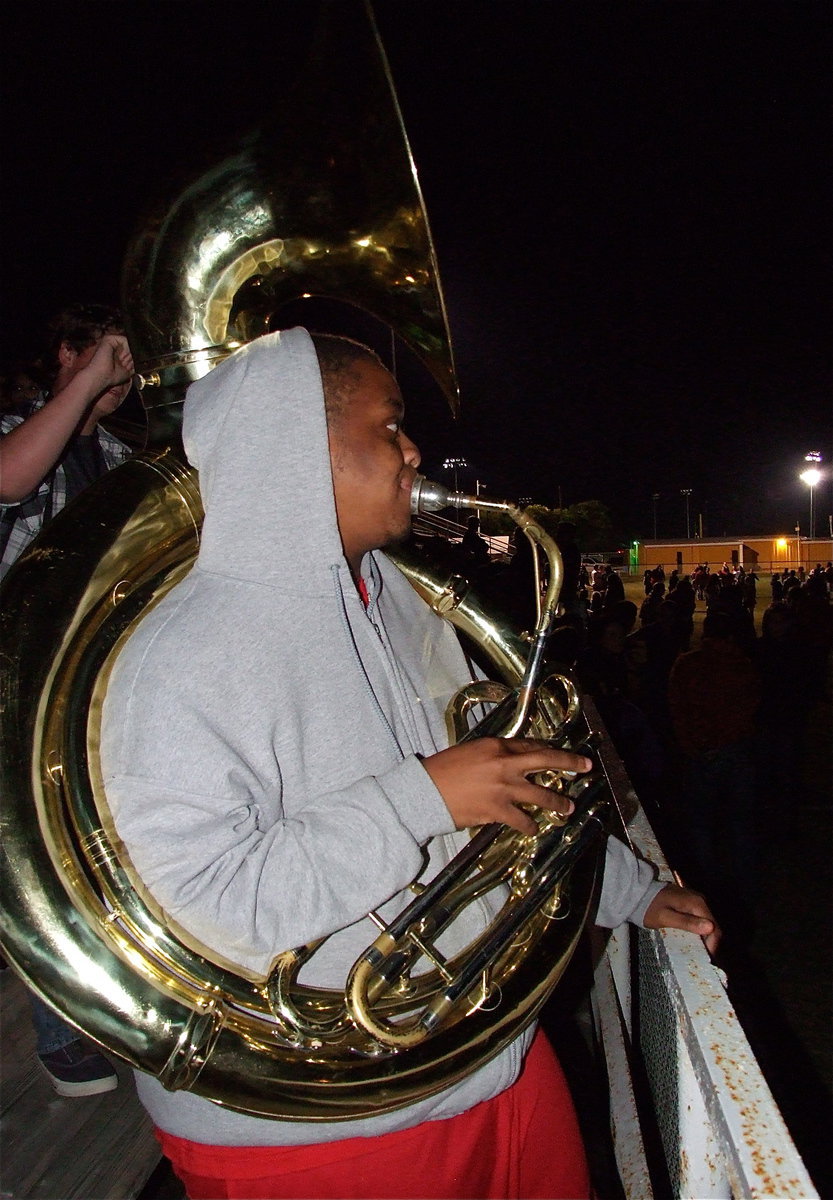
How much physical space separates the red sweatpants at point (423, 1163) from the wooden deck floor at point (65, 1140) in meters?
0.74

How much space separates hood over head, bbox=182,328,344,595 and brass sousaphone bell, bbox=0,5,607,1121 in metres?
0.29

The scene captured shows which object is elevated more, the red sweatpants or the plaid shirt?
the plaid shirt

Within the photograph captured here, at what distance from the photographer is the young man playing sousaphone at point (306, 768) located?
1.12 meters

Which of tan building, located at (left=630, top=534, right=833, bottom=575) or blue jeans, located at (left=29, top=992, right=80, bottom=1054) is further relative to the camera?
tan building, located at (left=630, top=534, right=833, bottom=575)

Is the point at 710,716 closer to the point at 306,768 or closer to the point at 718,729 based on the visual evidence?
the point at 718,729

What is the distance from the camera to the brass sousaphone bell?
125cm

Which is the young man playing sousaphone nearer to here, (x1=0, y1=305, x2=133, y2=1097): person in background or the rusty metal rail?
the rusty metal rail

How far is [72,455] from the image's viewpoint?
2.02m

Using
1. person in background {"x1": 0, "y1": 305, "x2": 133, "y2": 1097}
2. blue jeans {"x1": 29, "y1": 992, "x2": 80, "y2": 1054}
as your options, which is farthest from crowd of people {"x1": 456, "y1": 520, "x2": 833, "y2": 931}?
blue jeans {"x1": 29, "y1": 992, "x2": 80, "y2": 1054}

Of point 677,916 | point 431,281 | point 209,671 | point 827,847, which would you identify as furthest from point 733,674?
point 209,671

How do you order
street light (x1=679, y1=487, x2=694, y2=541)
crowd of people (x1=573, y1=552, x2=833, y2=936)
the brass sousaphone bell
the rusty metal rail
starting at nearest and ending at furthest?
1. the rusty metal rail
2. the brass sousaphone bell
3. crowd of people (x1=573, y1=552, x2=833, y2=936)
4. street light (x1=679, y1=487, x2=694, y2=541)

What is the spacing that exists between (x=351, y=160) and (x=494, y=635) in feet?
4.06

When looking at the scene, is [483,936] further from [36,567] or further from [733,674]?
[733,674]

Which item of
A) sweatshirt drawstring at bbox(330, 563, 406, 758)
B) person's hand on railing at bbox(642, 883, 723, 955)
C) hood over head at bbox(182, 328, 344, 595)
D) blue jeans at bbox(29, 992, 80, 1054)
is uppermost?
hood over head at bbox(182, 328, 344, 595)
